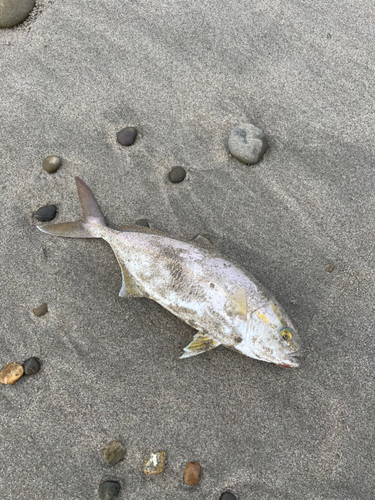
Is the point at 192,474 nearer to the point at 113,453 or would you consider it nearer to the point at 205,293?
the point at 113,453

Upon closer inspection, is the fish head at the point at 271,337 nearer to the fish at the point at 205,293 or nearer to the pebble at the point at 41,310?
the fish at the point at 205,293

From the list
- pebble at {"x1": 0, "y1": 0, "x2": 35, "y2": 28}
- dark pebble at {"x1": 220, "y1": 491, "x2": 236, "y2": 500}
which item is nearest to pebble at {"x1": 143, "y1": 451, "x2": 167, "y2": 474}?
dark pebble at {"x1": 220, "y1": 491, "x2": 236, "y2": 500}

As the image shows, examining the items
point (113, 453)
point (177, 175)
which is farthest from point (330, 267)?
point (113, 453)

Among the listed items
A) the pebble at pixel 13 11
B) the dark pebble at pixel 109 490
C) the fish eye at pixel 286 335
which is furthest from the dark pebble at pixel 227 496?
the pebble at pixel 13 11

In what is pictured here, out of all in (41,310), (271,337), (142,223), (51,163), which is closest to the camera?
(271,337)

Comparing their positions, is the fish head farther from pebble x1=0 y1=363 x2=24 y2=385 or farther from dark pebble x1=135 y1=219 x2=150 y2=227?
pebble x1=0 y1=363 x2=24 y2=385
